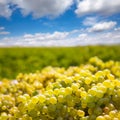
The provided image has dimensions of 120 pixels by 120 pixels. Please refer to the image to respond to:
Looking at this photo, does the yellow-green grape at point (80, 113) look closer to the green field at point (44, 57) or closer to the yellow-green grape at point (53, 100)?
the yellow-green grape at point (53, 100)

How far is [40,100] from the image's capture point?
82.0 inches

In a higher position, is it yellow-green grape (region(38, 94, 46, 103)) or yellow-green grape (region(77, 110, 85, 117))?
yellow-green grape (region(38, 94, 46, 103))

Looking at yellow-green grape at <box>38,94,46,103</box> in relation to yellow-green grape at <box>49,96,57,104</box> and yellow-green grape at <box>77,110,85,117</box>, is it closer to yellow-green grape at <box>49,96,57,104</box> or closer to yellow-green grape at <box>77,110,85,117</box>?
yellow-green grape at <box>49,96,57,104</box>

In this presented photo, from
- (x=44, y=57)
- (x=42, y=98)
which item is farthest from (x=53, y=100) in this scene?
(x=44, y=57)

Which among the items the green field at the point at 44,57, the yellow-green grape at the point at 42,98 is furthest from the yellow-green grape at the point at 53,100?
the green field at the point at 44,57

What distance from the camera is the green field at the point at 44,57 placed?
260 inches

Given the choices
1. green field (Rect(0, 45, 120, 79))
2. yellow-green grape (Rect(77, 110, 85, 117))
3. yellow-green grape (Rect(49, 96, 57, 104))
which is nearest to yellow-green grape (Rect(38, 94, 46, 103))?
yellow-green grape (Rect(49, 96, 57, 104))

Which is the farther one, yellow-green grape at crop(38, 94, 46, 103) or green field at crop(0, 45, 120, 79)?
green field at crop(0, 45, 120, 79)

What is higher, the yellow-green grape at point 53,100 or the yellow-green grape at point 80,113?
the yellow-green grape at point 53,100

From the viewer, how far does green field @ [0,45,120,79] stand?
6613 mm

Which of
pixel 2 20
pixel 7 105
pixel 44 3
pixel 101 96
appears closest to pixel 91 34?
pixel 44 3

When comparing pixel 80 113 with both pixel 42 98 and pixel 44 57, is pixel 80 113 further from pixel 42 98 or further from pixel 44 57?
pixel 44 57

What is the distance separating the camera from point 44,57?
721cm

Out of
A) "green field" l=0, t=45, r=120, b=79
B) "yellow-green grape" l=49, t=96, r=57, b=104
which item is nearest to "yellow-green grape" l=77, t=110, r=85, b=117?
"yellow-green grape" l=49, t=96, r=57, b=104
